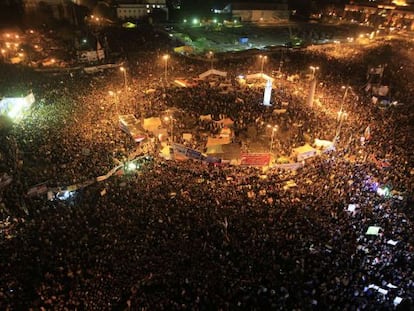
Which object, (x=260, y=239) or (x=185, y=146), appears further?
(x=185, y=146)

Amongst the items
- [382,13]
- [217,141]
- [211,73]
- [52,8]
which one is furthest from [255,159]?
[382,13]

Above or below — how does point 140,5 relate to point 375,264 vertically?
above

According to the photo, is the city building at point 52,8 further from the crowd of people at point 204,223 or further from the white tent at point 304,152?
the white tent at point 304,152

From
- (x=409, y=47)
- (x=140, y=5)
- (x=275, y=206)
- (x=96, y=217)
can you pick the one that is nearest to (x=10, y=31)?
(x=140, y=5)

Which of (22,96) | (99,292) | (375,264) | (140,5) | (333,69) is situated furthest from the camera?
(140,5)

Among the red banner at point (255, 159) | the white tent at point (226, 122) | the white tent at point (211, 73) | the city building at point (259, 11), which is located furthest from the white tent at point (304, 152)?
the city building at point (259, 11)

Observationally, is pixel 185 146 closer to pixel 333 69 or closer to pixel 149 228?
pixel 149 228
